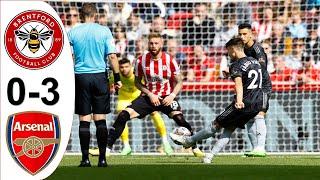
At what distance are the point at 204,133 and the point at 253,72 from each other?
40.4 inches

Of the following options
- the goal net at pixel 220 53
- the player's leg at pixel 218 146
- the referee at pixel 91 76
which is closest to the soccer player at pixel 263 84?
the player's leg at pixel 218 146

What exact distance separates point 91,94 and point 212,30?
7.03m

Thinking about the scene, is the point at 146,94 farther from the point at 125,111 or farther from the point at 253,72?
the point at 253,72

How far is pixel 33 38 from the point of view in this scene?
7941 mm

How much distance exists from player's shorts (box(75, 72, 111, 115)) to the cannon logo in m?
3.62

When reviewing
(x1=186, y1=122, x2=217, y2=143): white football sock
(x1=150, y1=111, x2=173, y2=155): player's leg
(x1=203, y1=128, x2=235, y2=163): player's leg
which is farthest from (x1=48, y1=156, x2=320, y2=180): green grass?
(x1=150, y1=111, x2=173, y2=155): player's leg

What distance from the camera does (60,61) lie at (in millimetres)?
8219

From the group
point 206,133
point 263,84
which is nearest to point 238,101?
point 206,133

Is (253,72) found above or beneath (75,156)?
above

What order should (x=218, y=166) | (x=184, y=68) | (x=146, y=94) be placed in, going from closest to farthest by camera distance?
(x=218, y=166)
(x=146, y=94)
(x=184, y=68)

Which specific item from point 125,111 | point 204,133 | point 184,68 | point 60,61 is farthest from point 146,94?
point 60,61

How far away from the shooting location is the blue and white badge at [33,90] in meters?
7.97

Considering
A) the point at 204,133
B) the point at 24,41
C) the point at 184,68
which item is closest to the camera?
the point at 24,41

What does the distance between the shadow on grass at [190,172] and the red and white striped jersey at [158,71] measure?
3035 mm
